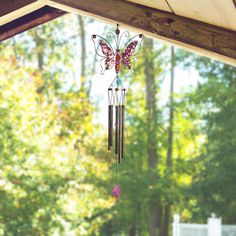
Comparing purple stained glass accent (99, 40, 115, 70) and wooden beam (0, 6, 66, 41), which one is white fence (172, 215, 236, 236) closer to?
wooden beam (0, 6, 66, 41)

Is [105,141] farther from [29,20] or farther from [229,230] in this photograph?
[29,20]

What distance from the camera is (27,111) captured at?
28.5 feet

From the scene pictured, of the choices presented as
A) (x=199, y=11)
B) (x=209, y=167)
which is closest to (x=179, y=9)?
(x=199, y=11)

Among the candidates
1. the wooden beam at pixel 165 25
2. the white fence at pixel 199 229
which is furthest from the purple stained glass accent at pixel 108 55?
the white fence at pixel 199 229

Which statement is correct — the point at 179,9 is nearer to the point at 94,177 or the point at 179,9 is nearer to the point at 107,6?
the point at 107,6

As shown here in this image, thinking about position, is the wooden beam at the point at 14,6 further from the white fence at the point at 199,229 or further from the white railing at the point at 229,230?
the white railing at the point at 229,230

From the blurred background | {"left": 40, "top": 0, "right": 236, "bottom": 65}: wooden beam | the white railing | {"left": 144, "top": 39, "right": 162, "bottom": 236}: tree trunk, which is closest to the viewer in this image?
{"left": 40, "top": 0, "right": 236, "bottom": 65}: wooden beam

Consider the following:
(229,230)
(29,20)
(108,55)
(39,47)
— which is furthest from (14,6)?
(39,47)

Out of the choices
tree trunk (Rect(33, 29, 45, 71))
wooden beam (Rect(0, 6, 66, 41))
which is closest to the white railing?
tree trunk (Rect(33, 29, 45, 71))

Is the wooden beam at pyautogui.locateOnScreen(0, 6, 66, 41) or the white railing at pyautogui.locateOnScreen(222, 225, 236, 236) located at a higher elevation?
the wooden beam at pyautogui.locateOnScreen(0, 6, 66, 41)

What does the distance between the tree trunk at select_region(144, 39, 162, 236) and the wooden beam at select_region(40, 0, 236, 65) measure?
7475mm

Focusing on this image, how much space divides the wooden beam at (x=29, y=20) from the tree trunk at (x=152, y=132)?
709 cm

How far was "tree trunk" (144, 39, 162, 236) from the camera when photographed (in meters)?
11.2

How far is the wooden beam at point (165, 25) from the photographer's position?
135 inches
